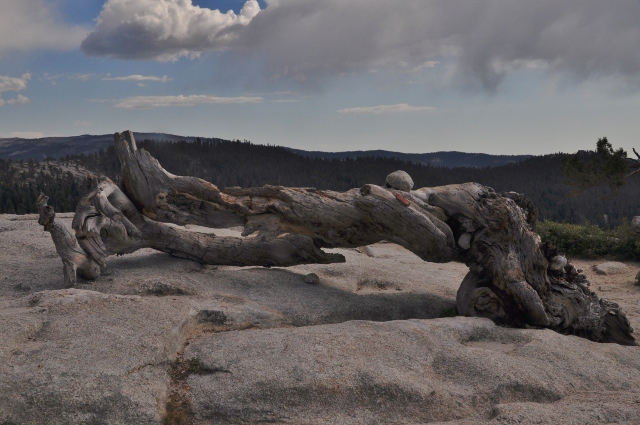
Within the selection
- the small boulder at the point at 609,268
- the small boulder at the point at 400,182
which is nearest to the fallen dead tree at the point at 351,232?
the small boulder at the point at 400,182

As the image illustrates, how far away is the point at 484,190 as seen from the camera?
1275cm

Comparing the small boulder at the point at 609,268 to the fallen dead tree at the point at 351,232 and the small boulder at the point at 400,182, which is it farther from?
the small boulder at the point at 400,182

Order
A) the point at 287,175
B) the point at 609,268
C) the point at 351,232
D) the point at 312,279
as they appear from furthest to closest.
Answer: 1. the point at 287,175
2. the point at 609,268
3. the point at 312,279
4. the point at 351,232

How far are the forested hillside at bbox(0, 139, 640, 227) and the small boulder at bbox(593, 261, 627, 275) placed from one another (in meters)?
20.1

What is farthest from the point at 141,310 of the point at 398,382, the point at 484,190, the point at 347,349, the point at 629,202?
the point at 629,202

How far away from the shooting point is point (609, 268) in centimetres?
2183

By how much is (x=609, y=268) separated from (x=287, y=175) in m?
34.2

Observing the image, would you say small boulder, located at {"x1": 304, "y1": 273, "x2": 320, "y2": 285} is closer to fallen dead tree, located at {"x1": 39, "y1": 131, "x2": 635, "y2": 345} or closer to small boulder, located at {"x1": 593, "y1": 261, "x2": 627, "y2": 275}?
fallen dead tree, located at {"x1": 39, "y1": 131, "x2": 635, "y2": 345}

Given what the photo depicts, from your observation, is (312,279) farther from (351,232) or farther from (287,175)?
(287,175)

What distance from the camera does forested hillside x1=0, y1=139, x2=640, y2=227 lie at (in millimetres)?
42750

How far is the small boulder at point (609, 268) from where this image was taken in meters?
21.4

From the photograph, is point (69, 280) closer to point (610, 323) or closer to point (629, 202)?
point (610, 323)

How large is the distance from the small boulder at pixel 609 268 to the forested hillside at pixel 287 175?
66.1 feet

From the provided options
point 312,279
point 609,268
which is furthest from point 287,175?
point 312,279
